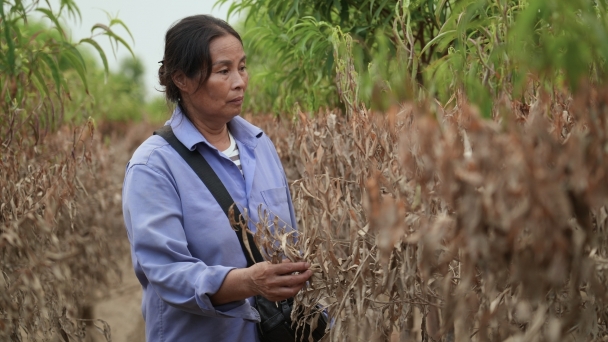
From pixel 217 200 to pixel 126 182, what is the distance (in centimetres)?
24

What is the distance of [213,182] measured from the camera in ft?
6.22

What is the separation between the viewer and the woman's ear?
203 centimetres

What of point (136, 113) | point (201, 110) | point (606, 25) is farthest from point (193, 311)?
point (136, 113)

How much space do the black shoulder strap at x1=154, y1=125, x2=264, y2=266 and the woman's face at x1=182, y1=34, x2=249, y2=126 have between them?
0.12m

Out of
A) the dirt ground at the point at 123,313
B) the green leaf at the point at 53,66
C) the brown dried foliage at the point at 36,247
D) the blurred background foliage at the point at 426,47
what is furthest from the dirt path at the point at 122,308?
the green leaf at the point at 53,66

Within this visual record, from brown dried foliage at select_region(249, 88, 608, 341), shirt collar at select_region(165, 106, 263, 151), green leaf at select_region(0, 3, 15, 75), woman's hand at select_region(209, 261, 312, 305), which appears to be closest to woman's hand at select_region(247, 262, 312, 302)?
woman's hand at select_region(209, 261, 312, 305)

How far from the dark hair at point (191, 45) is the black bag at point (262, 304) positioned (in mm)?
222

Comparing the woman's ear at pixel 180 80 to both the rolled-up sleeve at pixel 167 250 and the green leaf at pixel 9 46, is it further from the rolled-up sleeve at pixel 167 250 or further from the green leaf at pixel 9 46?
the green leaf at pixel 9 46

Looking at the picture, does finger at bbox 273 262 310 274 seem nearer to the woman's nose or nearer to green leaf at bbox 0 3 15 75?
the woman's nose

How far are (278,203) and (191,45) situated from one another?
515mm

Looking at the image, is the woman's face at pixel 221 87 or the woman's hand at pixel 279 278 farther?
the woman's face at pixel 221 87

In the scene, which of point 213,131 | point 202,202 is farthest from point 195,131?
point 202,202

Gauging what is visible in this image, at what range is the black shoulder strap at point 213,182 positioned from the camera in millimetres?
1878

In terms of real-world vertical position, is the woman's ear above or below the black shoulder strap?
above
